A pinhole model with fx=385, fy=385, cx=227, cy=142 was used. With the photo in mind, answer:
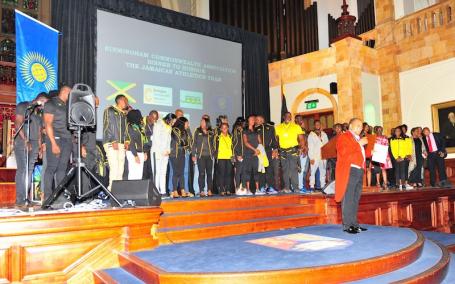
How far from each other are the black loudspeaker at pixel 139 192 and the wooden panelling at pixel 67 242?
212 millimetres

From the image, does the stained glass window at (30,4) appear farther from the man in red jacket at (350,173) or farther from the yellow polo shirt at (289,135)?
the man in red jacket at (350,173)

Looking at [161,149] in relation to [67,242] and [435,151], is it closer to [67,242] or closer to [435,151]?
[67,242]

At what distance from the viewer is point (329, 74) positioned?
437 inches

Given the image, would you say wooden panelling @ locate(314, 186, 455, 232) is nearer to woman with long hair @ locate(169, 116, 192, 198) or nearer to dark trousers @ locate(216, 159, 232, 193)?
dark trousers @ locate(216, 159, 232, 193)

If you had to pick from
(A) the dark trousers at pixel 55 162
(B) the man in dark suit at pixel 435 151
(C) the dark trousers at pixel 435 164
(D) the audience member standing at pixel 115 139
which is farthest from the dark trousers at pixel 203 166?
(C) the dark trousers at pixel 435 164

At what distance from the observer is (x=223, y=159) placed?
6402mm

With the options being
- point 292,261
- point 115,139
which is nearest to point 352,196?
point 292,261

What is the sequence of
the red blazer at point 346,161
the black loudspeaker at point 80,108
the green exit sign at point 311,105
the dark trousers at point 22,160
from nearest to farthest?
the black loudspeaker at point 80,108, the red blazer at point 346,161, the dark trousers at point 22,160, the green exit sign at point 311,105

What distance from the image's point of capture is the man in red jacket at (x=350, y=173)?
4059 millimetres

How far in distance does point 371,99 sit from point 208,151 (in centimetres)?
665

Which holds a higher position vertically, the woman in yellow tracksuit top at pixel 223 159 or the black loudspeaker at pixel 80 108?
the black loudspeaker at pixel 80 108

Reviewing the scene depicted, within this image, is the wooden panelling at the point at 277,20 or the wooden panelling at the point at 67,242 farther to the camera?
the wooden panelling at the point at 277,20

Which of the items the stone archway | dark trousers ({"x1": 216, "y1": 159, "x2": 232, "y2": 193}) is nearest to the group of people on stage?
dark trousers ({"x1": 216, "y1": 159, "x2": 232, "y2": 193})

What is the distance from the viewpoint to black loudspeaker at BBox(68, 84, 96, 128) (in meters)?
3.38
